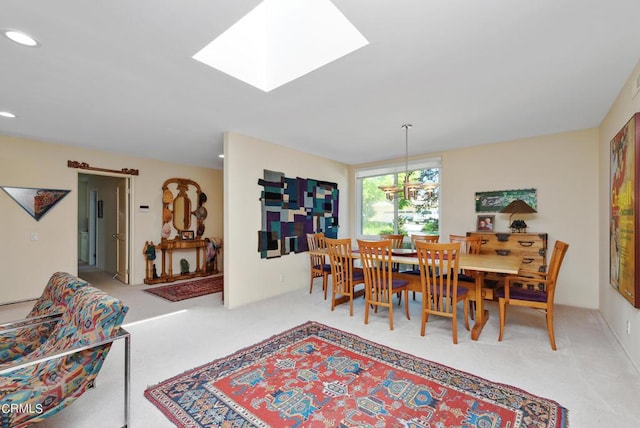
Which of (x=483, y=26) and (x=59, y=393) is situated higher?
(x=483, y=26)

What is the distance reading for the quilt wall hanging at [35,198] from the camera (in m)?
4.07

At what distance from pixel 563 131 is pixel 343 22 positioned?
11.9ft

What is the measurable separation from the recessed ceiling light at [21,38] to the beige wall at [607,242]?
4.35m

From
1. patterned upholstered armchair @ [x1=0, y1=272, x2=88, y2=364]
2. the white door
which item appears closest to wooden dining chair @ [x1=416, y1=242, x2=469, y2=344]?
patterned upholstered armchair @ [x1=0, y1=272, x2=88, y2=364]

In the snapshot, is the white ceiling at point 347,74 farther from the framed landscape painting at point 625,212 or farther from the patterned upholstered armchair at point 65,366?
the patterned upholstered armchair at point 65,366

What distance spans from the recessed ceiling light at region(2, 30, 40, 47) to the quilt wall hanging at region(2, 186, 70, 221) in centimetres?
333

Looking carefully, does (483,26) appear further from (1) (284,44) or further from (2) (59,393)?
(2) (59,393)

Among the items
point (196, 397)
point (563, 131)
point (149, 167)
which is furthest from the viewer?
point (149, 167)

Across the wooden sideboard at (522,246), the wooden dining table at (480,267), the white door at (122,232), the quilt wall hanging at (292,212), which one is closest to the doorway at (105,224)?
the white door at (122,232)

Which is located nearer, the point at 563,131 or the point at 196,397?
the point at 196,397

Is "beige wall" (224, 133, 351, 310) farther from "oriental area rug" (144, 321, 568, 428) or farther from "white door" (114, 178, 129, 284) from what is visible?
"white door" (114, 178, 129, 284)

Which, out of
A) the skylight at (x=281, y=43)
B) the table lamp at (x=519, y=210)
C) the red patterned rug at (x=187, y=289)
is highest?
the skylight at (x=281, y=43)

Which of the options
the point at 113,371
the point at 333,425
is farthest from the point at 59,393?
the point at 333,425

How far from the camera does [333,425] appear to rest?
165 cm
